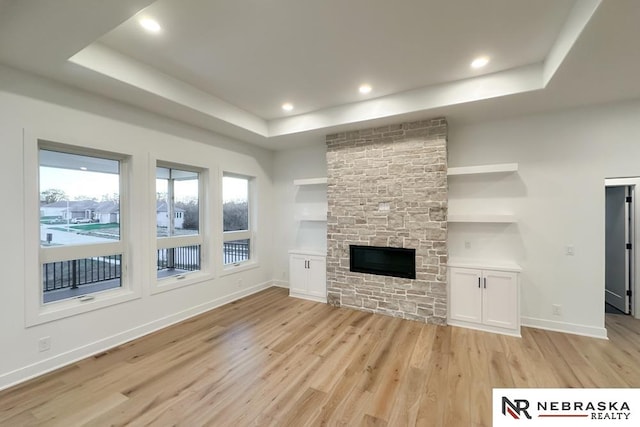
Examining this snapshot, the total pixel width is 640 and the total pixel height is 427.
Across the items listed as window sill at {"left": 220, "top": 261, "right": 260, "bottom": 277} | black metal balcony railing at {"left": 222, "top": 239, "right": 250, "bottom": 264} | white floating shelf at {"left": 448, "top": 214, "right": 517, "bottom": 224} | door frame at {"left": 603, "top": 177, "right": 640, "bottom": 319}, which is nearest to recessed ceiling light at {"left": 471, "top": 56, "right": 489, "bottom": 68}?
white floating shelf at {"left": 448, "top": 214, "right": 517, "bottom": 224}

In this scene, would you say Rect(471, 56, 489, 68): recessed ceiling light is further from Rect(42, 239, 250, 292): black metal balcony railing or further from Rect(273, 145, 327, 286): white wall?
Rect(42, 239, 250, 292): black metal balcony railing

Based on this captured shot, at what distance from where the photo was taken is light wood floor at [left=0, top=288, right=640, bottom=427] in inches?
82.7

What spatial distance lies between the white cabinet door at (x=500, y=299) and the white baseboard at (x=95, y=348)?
4.12 metres

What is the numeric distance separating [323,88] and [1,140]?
3.36 m

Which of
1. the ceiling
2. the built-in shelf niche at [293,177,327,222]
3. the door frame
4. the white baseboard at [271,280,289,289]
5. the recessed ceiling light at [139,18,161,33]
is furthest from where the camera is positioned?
the white baseboard at [271,280,289,289]

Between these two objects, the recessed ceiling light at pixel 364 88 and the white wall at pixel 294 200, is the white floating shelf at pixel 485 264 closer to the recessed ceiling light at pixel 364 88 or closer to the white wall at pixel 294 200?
the white wall at pixel 294 200

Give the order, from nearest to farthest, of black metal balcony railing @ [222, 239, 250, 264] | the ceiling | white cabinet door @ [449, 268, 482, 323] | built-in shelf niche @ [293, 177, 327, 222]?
the ceiling
white cabinet door @ [449, 268, 482, 323]
black metal balcony railing @ [222, 239, 250, 264]
built-in shelf niche @ [293, 177, 327, 222]

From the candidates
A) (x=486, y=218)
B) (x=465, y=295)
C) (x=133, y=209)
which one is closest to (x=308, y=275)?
(x=465, y=295)

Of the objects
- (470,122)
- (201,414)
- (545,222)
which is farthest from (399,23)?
(201,414)

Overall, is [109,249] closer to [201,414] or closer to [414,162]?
[201,414]

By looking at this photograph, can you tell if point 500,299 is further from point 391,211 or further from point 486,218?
point 391,211

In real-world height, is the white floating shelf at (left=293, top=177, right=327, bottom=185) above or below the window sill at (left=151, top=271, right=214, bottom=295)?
above

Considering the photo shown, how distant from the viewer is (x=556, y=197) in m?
3.59

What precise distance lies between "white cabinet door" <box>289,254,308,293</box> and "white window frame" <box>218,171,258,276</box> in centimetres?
84
